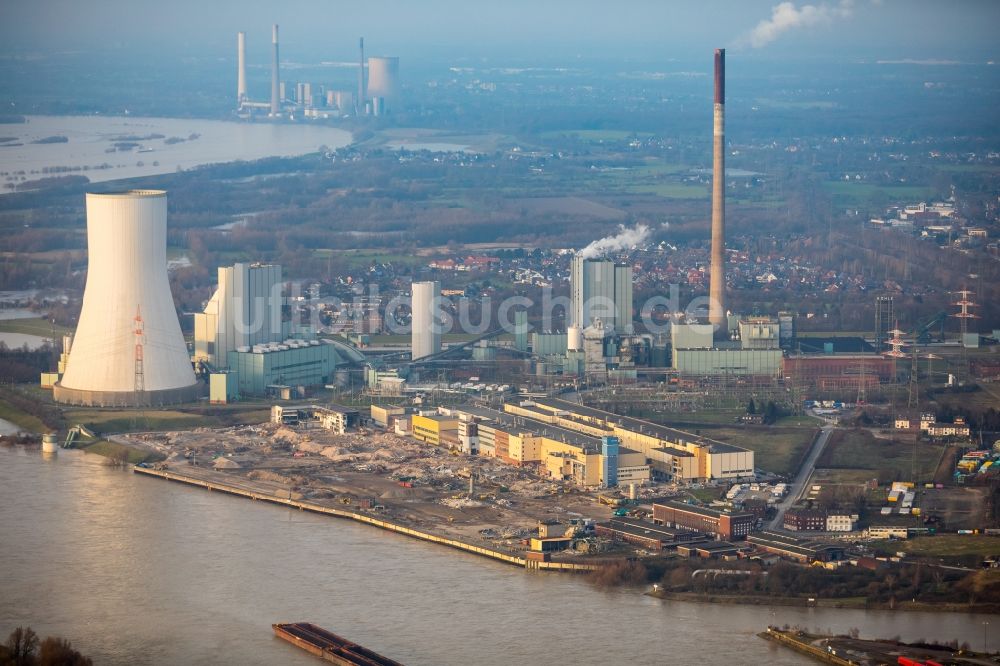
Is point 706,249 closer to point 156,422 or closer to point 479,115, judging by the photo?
point 156,422

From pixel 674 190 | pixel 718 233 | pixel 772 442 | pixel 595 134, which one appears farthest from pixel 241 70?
pixel 772 442

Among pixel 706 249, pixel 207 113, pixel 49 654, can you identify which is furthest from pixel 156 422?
pixel 207 113

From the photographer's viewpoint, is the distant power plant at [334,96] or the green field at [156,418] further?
the distant power plant at [334,96]

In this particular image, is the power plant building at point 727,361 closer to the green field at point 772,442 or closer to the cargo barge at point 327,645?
the green field at point 772,442

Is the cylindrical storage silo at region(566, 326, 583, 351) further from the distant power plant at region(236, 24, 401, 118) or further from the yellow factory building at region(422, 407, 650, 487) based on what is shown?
the distant power plant at region(236, 24, 401, 118)

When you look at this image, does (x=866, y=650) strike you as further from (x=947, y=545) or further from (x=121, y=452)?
(x=121, y=452)

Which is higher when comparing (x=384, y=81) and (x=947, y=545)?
(x=384, y=81)

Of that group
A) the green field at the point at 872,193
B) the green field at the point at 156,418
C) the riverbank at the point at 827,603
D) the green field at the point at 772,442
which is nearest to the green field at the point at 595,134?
the green field at the point at 872,193
